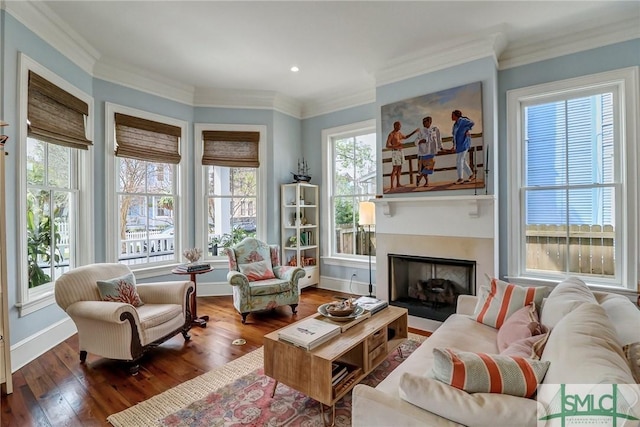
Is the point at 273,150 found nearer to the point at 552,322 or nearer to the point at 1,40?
the point at 1,40

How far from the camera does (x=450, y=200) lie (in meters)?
3.29

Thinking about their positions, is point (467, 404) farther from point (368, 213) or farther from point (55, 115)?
point (55, 115)

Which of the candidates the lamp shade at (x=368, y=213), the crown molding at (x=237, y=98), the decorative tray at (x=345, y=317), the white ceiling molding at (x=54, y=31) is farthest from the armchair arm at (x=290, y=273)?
the white ceiling molding at (x=54, y=31)

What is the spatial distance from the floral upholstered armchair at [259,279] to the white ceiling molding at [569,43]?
11.2ft

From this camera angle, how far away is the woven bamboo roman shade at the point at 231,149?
4555 mm

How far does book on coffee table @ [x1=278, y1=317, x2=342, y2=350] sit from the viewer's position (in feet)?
6.17

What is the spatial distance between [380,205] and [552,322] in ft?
7.65

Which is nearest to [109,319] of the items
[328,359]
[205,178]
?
[328,359]

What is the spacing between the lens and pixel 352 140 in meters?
4.76

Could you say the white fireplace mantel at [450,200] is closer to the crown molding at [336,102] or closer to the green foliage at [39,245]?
the crown molding at [336,102]

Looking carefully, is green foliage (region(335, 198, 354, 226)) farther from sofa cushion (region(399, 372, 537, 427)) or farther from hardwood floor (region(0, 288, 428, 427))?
sofa cushion (region(399, 372, 537, 427))

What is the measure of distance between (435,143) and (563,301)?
2.13 m

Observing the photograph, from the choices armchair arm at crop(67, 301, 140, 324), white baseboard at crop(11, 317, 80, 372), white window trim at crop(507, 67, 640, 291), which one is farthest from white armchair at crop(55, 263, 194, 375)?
white window trim at crop(507, 67, 640, 291)

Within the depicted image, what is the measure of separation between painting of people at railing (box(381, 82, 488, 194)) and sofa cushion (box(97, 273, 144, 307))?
114 inches
